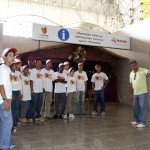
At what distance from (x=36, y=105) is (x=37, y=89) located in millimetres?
383

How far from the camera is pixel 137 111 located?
547cm

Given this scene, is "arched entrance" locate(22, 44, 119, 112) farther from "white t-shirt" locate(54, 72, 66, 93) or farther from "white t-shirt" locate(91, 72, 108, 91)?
"white t-shirt" locate(54, 72, 66, 93)

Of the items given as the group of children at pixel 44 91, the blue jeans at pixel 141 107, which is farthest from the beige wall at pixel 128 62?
the blue jeans at pixel 141 107

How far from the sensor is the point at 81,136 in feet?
14.4

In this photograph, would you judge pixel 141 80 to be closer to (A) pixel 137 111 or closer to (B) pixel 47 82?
(A) pixel 137 111

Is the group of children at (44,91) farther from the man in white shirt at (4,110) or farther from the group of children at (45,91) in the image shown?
the man in white shirt at (4,110)

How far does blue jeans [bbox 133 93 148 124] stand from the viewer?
530cm

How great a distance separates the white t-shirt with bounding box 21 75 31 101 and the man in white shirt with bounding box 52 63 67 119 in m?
0.87

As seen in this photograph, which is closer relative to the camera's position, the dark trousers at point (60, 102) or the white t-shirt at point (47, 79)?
the white t-shirt at point (47, 79)

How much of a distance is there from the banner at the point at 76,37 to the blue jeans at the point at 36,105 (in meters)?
2.14

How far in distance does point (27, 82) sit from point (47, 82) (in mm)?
624

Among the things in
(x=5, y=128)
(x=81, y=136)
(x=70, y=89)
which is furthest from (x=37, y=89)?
(x=5, y=128)

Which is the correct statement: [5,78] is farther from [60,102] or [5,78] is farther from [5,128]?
[60,102]

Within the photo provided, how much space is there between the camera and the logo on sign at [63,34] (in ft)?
24.8
